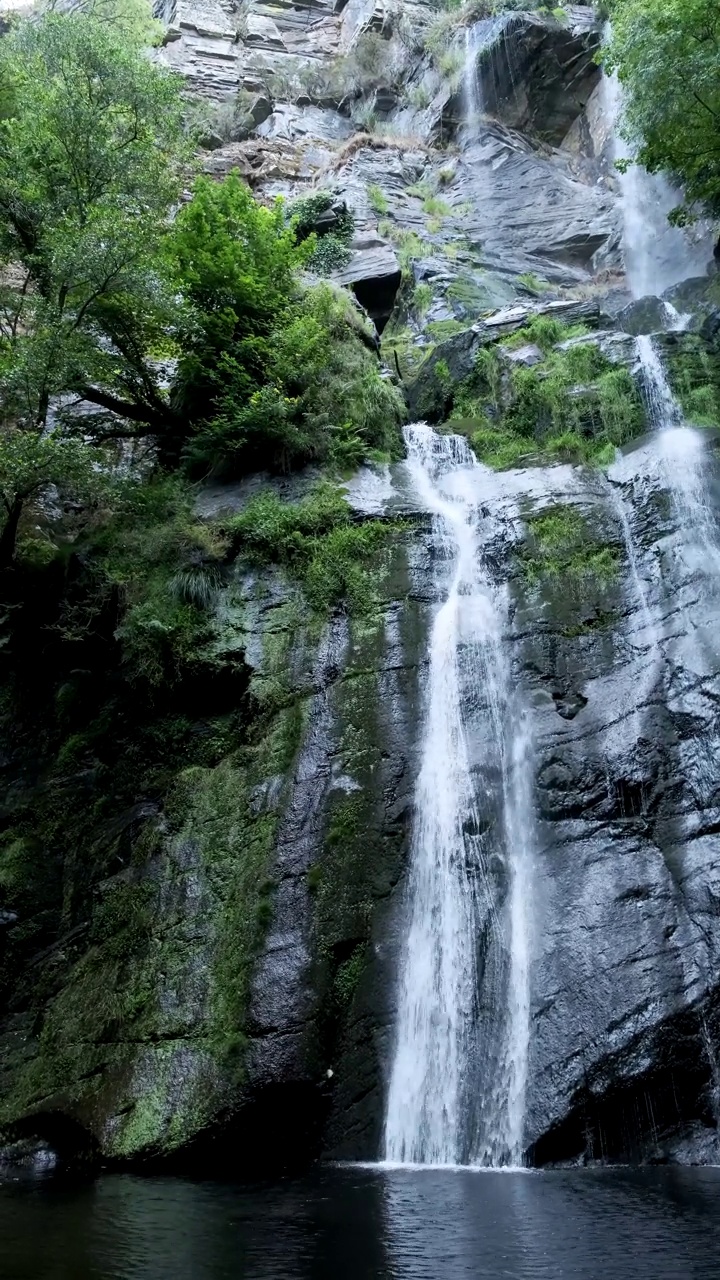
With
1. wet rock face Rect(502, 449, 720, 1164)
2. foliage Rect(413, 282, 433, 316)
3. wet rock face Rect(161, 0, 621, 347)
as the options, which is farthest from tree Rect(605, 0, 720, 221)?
foliage Rect(413, 282, 433, 316)

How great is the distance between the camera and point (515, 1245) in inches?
200

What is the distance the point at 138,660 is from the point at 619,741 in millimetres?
6249

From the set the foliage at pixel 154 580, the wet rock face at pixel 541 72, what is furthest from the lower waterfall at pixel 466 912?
the wet rock face at pixel 541 72

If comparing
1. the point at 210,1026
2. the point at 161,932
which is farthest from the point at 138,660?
the point at 210,1026

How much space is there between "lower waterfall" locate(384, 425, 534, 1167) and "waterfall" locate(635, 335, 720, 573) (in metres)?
2.86

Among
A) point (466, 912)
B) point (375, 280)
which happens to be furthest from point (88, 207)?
point (466, 912)

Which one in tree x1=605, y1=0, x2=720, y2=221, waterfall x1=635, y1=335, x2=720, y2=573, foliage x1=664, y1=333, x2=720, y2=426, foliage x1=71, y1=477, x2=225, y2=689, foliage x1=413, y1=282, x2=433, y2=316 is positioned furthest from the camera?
foliage x1=413, y1=282, x2=433, y2=316

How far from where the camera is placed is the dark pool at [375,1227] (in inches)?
184

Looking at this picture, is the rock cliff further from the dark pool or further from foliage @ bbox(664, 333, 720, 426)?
the dark pool

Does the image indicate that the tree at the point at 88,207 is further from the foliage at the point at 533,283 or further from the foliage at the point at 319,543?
the foliage at the point at 533,283

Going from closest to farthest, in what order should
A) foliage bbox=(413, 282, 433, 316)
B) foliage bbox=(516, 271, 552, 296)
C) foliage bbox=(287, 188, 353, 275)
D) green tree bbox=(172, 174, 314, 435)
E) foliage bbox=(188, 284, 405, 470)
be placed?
foliage bbox=(188, 284, 405, 470), green tree bbox=(172, 174, 314, 435), foliage bbox=(287, 188, 353, 275), foliage bbox=(413, 282, 433, 316), foliage bbox=(516, 271, 552, 296)

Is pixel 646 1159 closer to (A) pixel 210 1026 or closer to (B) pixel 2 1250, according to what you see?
(A) pixel 210 1026

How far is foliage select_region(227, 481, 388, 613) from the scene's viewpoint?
479 inches

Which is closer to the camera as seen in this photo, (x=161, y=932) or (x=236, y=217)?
(x=161, y=932)
